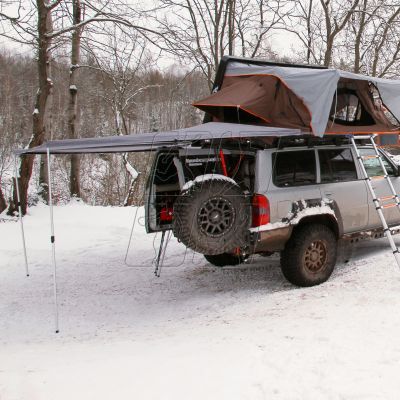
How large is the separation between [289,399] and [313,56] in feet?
63.9

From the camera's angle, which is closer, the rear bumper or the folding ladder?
the folding ladder

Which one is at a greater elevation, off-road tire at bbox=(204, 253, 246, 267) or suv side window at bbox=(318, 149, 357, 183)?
suv side window at bbox=(318, 149, 357, 183)

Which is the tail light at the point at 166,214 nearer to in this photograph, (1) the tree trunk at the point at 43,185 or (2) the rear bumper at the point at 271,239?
(2) the rear bumper at the point at 271,239

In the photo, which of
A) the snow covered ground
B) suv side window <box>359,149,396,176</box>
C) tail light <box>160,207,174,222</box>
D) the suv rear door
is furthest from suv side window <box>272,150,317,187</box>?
tail light <box>160,207,174,222</box>

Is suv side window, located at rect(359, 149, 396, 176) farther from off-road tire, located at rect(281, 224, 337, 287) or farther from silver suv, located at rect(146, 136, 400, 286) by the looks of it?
off-road tire, located at rect(281, 224, 337, 287)

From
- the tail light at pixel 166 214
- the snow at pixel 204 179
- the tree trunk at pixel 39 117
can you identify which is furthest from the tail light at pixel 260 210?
the tree trunk at pixel 39 117

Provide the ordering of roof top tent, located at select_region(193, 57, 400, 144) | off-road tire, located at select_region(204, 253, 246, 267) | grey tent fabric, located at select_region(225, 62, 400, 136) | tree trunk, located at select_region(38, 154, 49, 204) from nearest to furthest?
grey tent fabric, located at select_region(225, 62, 400, 136) < roof top tent, located at select_region(193, 57, 400, 144) < off-road tire, located at select_region(204, 253, 246, 267) < tree trunk, located at select_region(38, 154, 49, 204)

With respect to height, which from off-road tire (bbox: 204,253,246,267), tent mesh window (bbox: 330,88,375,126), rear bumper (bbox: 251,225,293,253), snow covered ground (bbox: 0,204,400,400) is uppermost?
tent mesh window (bbox: 330,88,375,126)

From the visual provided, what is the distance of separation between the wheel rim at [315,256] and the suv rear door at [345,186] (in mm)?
553

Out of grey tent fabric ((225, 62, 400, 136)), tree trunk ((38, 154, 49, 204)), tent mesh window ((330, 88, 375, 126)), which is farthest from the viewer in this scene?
tree trunk ((38, 154, 49, 204))

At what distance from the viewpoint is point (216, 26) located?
17.9m

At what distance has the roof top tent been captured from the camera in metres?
5.68

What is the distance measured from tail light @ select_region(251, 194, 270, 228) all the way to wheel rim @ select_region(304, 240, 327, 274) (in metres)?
0.79

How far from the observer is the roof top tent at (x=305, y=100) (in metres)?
5.68
